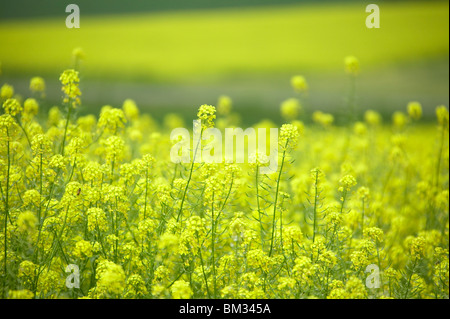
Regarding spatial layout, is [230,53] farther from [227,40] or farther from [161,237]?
[161,237]

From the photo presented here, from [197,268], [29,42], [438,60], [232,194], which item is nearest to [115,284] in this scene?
[197,268]

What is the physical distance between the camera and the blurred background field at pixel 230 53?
11.0m

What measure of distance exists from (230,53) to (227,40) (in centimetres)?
122

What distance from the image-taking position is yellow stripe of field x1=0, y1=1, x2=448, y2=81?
12445mm

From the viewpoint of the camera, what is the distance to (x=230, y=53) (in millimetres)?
14484

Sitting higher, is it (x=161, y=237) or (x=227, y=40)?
(x=227, y=40)

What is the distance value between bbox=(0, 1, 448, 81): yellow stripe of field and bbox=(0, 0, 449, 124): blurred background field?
0.04 meters

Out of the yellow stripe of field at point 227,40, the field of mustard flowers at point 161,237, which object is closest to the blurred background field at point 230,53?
the yellow stripe of field at point 227,40

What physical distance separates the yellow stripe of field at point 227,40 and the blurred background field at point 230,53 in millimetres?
40

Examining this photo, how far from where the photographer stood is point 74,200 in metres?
2.40

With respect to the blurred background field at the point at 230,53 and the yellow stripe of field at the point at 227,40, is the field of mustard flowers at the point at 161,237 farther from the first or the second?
the yellow stripe of field at the point at 227,40

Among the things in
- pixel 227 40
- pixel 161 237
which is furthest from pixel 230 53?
pixel 161 237
